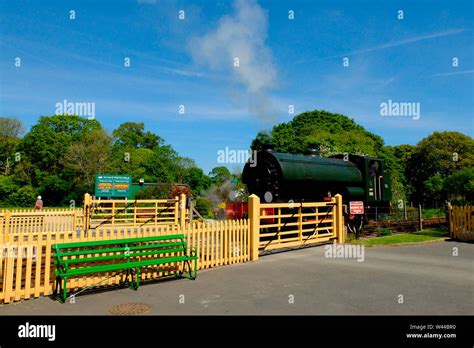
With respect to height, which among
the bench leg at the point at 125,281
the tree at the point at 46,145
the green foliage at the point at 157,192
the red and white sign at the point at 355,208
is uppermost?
the tree at the point at 46,145

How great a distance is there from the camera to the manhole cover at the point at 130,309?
5434 millimetres

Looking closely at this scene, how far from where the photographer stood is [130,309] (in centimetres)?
559

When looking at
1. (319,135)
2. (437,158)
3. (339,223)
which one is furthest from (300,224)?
(437,158)

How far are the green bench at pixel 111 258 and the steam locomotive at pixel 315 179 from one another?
5.95 metres

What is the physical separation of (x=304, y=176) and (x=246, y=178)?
101 inches

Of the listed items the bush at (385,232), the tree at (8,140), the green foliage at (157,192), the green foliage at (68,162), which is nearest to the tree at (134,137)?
the green foliage at (68,162)

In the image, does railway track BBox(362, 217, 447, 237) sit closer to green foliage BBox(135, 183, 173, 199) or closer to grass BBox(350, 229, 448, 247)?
grass BBox(350, 229, 448, 247)

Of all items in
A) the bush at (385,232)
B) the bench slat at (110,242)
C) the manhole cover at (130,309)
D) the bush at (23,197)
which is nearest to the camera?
the manhole cover at (130,309)

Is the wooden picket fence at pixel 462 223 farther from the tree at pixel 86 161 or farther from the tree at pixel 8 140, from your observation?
the tree at pixel 8 140

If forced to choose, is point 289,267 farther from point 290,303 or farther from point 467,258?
point 467,258

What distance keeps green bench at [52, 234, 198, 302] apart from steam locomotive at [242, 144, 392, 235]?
19.5 ft

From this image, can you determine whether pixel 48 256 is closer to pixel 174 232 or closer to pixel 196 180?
pixel 174 232
